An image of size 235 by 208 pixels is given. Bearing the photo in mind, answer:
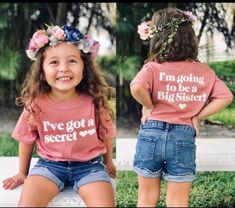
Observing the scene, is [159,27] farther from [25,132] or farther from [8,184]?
[8,184]

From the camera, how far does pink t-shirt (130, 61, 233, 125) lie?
5.96ft

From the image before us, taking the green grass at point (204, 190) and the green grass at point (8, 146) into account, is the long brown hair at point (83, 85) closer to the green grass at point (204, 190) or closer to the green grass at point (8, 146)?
the green grass at point (204, 190)

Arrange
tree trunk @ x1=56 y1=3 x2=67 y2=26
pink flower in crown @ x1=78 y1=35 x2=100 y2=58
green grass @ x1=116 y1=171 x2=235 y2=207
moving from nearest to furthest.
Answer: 1. pink flower in crown @ x1=78 y1=35 x2=100 y2=58
2. green grass @ x1=116 y1=171 x2=235 y2=207
3. tree trunk @ x1=56 y1=3 x2=67 y2=26

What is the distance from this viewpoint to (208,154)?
2.12 metres

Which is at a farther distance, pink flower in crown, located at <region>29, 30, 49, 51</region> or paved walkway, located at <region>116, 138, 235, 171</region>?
paved walkway, located at <region>116, 138, 235, 171</region>

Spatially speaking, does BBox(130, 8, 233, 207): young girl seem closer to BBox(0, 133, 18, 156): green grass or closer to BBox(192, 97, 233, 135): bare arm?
BBox(192, 97, 233, 135): bare arm

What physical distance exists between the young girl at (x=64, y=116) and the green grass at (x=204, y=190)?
286mm

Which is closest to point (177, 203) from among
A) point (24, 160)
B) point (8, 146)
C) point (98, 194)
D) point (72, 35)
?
point (98, 194)

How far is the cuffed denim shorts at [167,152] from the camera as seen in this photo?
5.79 ft

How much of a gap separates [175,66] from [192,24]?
0.20 meters

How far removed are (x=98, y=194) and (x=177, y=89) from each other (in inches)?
20.3

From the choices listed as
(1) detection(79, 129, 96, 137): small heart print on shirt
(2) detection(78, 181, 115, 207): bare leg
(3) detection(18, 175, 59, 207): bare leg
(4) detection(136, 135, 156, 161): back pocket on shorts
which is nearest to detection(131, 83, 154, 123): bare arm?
(4) detection(136, 135, 156, 161): back pocket on shorts

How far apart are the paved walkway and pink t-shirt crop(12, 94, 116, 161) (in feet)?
0.74

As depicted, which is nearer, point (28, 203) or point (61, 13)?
point (28, 203)
